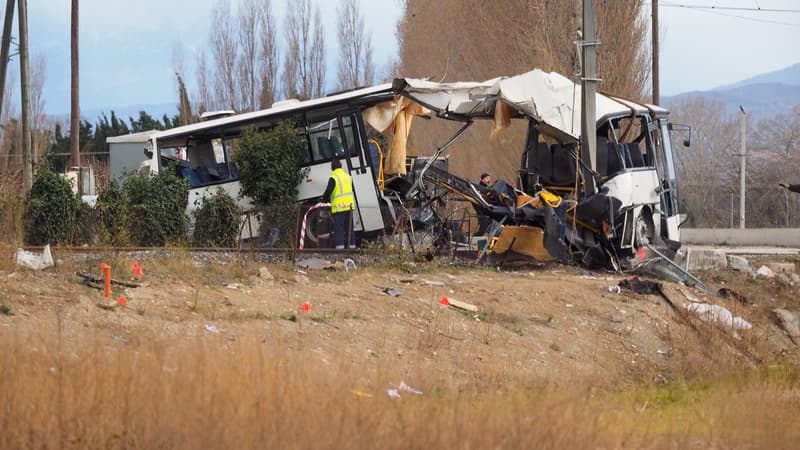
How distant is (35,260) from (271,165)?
7.18 metres

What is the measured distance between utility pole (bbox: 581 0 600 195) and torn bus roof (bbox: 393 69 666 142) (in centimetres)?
43

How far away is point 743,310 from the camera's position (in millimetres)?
16719

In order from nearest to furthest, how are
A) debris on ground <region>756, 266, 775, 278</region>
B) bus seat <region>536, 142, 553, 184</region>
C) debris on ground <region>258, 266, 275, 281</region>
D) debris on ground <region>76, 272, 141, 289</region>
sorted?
debris on ground <region>76, 272, 141, 289</region>
debris on ground <region>258, 266, 275, 281</region>
bus seat <region>536, 142, 553, 184</region>
debris on ground <region>756, 266, 775, 278</region>

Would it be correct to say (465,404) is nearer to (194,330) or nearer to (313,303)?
(194,330)

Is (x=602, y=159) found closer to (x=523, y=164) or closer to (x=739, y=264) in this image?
(x=523, y=164)

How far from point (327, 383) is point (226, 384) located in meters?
0.66

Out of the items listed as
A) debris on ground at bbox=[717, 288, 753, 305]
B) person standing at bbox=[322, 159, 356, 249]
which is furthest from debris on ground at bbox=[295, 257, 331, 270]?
debris on ground at bbox=[717, 288, 753, 305]

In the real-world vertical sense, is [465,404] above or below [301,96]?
below

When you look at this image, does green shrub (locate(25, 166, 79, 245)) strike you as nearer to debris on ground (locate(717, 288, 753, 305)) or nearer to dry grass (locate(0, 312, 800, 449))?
dry grass (locate(0, 312, 800, 449))

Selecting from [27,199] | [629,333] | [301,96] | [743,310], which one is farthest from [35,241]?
[301,96]

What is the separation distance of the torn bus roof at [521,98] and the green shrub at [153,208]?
4248 millimetres

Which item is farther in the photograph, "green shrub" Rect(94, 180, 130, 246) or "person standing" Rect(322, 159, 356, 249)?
"person standing" Rect(322, 159, 356, 249)

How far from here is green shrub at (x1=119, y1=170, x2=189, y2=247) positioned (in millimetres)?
17891

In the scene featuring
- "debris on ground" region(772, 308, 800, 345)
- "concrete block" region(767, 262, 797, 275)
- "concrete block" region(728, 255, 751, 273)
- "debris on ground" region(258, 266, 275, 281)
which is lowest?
"debris on ground" region(772, 308, 800, 345)
